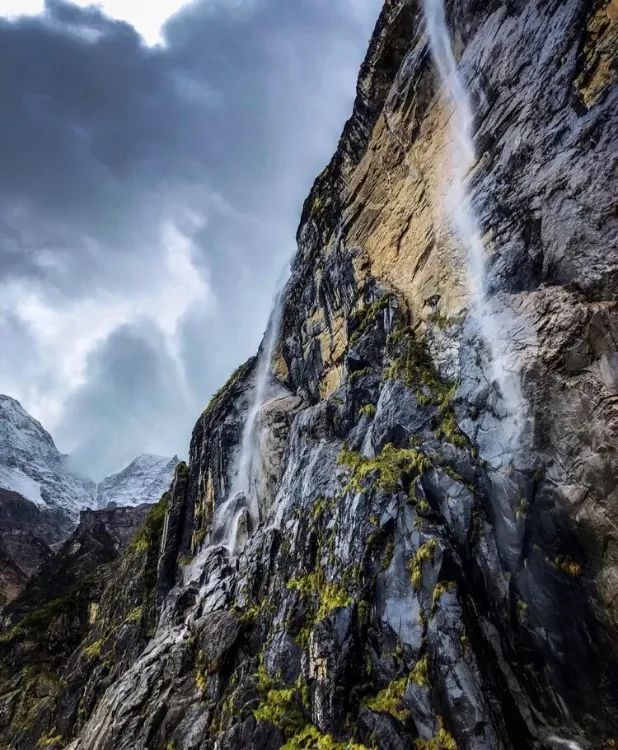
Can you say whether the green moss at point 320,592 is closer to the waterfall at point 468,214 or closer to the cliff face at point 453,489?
the cliff face at point 453,489

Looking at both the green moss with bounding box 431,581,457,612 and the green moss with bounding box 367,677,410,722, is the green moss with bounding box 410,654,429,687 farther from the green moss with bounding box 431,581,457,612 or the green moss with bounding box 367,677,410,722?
the green moss with bounding box 431,581,457,612

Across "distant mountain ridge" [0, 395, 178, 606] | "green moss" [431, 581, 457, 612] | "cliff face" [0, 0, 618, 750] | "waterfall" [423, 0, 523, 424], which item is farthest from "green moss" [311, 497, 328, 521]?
"distant mountain ridge" [0, 395, 178, 606]

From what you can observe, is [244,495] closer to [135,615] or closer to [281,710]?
[135,615]

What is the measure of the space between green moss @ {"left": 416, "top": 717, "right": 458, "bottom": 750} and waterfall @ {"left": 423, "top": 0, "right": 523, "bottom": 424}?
6593 millimetres

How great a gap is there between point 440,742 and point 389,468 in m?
6.45

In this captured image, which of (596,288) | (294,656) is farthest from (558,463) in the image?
(294,656)

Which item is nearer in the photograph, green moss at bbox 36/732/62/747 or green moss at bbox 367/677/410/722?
green moss at bbox 367/677/410/722

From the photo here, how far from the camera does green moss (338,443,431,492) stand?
13.6 meters

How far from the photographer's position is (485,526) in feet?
38.7

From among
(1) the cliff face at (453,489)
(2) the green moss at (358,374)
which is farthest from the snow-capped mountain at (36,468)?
(2) the green moss at (358,374)

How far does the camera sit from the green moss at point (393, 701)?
10305 millimetres

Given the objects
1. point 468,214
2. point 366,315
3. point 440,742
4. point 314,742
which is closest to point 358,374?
point 366,315

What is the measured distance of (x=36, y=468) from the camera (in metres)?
135

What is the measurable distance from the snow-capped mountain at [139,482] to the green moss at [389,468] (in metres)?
134
